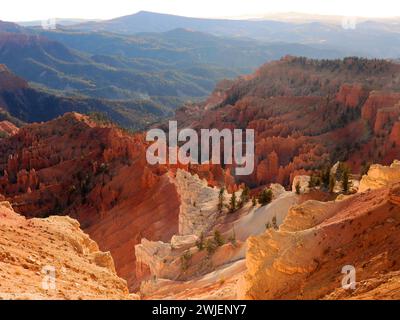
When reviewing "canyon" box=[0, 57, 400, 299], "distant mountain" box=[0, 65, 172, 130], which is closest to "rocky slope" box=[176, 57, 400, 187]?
"canyon" box=[0, 57, 400, 299]

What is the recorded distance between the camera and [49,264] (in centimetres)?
1280

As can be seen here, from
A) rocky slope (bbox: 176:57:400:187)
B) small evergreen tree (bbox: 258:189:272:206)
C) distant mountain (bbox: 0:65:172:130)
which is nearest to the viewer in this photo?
small evergreen tree (bbox: 258:189:272:206)

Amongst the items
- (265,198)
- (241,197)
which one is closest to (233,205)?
Result: (241,197)

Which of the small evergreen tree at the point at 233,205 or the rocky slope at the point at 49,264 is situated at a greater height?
the rocky slope at the point at 49,264

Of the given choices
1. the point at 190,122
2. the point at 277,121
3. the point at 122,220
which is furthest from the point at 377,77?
the point at 122,220

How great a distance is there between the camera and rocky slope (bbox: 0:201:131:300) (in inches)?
396

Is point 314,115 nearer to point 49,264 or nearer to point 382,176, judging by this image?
→ point 382,176

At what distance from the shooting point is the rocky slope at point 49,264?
396 inches

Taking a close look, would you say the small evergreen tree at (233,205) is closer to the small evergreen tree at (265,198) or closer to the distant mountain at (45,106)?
the small evergreen tree at (265,198)

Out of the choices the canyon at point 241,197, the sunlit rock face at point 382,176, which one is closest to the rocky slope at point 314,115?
the canyon at point 241,197

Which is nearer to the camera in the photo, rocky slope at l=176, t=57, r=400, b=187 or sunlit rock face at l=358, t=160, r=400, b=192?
sunlit rock face at l=358, t=160, r=400, b=192

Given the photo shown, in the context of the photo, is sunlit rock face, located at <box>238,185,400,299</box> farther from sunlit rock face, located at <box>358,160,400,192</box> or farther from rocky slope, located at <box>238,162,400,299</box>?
sunlit rock face, located at <box>358,160,400,192</box>

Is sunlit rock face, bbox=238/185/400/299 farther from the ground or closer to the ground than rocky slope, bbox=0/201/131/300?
farther from the ground

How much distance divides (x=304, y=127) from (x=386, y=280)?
5178 centimetres
